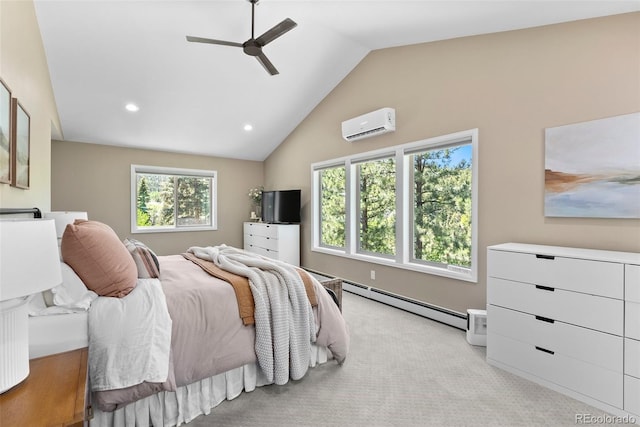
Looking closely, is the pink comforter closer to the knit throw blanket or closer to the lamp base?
the knit throw blanket

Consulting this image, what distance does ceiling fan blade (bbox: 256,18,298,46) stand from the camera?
2.51 metres

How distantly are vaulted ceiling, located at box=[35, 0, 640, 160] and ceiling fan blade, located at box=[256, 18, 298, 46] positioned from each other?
0.55 metres

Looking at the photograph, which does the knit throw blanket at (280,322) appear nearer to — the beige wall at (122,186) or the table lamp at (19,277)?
the table lamp at (19,277)

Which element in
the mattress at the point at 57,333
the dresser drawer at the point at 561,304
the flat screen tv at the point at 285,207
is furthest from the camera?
the flat screen tv at the point at 285,207

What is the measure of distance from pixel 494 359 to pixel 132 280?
2.58 meters

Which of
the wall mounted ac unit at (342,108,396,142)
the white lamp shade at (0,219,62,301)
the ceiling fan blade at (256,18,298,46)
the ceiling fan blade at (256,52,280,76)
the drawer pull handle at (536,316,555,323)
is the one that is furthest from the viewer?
the wall mounted ac unit at (342,108,396,142)

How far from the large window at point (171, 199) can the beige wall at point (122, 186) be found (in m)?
0.10

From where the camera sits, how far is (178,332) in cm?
169

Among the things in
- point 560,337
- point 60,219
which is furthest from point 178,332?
point 560,337

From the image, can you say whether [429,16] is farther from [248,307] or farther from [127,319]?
[127,319]

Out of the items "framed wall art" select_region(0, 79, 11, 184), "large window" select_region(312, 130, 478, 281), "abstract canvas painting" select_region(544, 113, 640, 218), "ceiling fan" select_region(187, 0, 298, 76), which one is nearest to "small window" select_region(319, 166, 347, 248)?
"large window" select_region(312, 130, 478, 281)

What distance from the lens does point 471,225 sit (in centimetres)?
305

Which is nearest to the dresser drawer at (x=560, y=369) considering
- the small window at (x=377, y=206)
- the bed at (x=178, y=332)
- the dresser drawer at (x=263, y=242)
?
the bed at (x=178, y=332)

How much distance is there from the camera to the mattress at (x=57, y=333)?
1.32 metres
